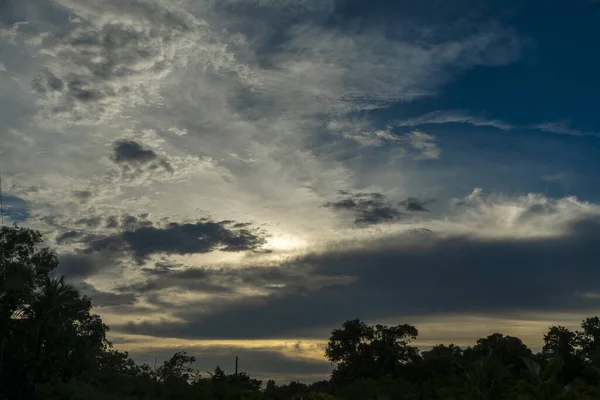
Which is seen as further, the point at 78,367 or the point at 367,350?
the point at 367,350

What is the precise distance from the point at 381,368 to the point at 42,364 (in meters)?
35.4

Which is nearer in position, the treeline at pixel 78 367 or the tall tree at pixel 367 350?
the treeline at pixel 78 367

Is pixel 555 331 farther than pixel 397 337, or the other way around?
pixel 555 331

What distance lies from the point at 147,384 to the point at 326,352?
90.0 feet

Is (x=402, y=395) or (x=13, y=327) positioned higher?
(x=13, y=327)

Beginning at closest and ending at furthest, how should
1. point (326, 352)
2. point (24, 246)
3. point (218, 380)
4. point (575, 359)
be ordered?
point (24, 246), point (218, 380), point (575, 359), point (326, 352)

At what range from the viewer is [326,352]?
71.3 metres

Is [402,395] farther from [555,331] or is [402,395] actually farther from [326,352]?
[555,331]

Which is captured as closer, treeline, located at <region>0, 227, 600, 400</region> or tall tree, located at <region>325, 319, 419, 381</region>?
treeline, located at <region>0, 227, 600, 400</region>

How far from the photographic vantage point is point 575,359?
5847 centimetres

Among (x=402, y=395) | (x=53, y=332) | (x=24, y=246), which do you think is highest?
(x=24, y=246)

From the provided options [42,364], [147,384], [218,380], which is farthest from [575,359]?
[42,364]

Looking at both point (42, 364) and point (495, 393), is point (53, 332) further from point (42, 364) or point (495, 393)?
point (495, 393)

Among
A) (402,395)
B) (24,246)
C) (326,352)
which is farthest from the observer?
(326,352)
